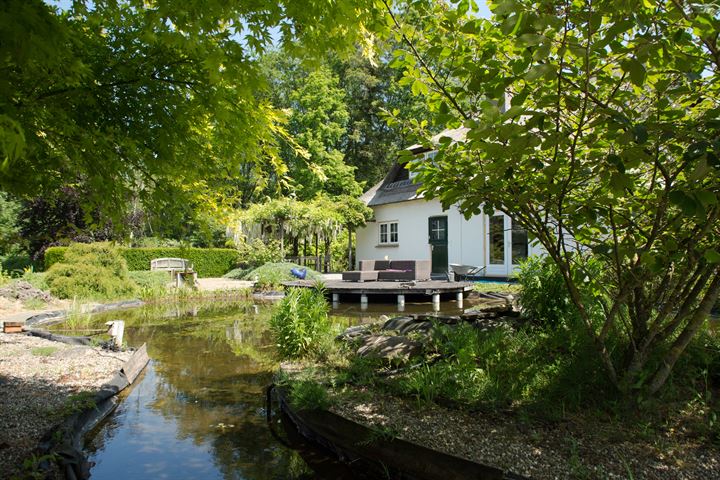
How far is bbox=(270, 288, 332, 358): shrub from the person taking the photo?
6422mm

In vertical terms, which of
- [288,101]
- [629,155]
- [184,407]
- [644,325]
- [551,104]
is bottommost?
[184,407]

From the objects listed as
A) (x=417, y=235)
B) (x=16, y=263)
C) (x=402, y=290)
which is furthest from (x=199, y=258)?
(x=402, y=290)

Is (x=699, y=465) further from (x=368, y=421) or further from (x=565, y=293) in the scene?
(x=565, y=293)

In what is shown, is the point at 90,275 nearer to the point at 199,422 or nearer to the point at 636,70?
the point at 199,422

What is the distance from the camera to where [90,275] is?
1466 centimetres

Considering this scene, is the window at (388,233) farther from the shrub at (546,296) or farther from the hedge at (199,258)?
the shrub at (546,296)

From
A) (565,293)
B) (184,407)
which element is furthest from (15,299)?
(565,293)

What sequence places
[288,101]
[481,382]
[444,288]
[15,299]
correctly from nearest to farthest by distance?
[481,382]
[15,299]
[444,288]
[288,101]

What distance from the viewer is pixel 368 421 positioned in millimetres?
4004

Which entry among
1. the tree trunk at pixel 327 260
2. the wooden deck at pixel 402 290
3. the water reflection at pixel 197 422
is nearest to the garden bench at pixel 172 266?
the tree trunk at pixel 327 260

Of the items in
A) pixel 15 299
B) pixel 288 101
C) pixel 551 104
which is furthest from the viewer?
pixel 288 101

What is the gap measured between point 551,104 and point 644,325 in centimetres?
222

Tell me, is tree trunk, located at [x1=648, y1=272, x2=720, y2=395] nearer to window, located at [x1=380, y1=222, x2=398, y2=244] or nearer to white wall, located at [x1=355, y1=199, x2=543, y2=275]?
white wall, located at [x1=355, y1=199, x2=543, y2=275]

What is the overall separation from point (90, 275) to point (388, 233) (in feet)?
42.7
